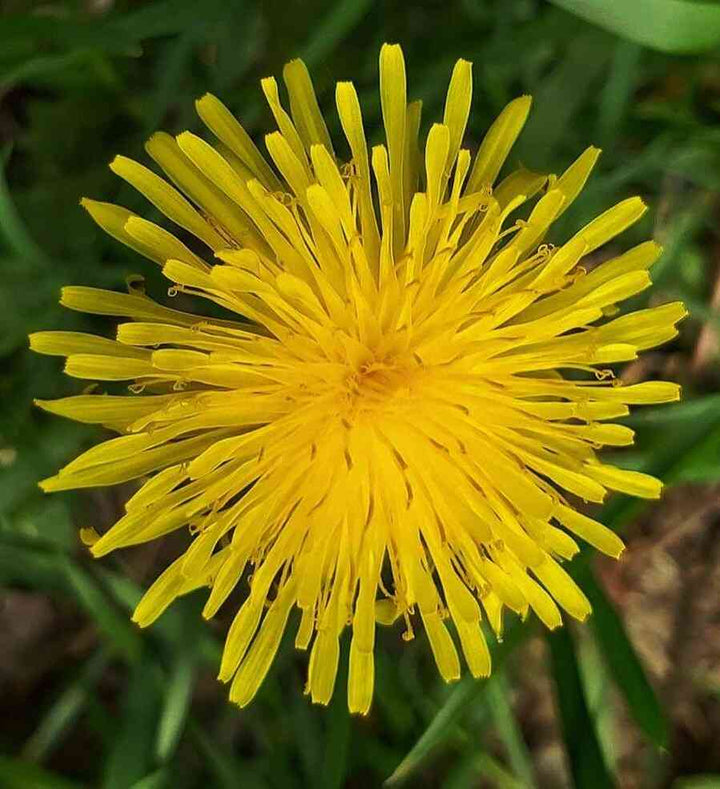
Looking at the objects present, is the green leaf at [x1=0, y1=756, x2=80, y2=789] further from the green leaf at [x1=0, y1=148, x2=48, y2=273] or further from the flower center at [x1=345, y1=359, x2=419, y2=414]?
the flower center at [x1=345, y1=359, x2=419, y2=414]

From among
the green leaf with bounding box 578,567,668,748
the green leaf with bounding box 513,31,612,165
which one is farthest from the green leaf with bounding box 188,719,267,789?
the green leaf with bounding box 513,31,612,165

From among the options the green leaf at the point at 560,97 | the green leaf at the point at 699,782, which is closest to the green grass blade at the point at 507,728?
the green leaf at the point at 699,782

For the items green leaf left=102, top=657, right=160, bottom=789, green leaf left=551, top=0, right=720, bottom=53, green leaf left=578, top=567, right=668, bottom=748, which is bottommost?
green leaf left=102, top=657, right=160, bottom=789

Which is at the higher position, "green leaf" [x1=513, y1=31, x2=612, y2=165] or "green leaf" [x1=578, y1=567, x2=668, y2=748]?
"green leaf" [x1=513, y1=31, x2=612, y2=165]

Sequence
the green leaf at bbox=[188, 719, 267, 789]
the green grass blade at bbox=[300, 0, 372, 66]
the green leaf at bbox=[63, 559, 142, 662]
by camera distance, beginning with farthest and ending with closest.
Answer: the green leaf at bbox=[188, 719, 267, 789]
the green leaf at bbox=[63, 559, 142, 662]
the green grass blade at bbox=[300, 0, 372, 66]

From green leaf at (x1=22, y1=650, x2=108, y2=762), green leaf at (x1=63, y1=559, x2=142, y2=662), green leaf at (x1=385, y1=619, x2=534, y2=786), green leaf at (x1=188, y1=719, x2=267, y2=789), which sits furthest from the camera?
green leaf at (x1=22, y1=650, x2=108, y2=762)

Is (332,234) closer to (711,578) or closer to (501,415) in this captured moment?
(501,415)

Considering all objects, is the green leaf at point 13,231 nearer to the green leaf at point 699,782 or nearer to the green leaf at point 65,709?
the green leaf at point 65,709

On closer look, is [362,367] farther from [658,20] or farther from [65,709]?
[65,709]
